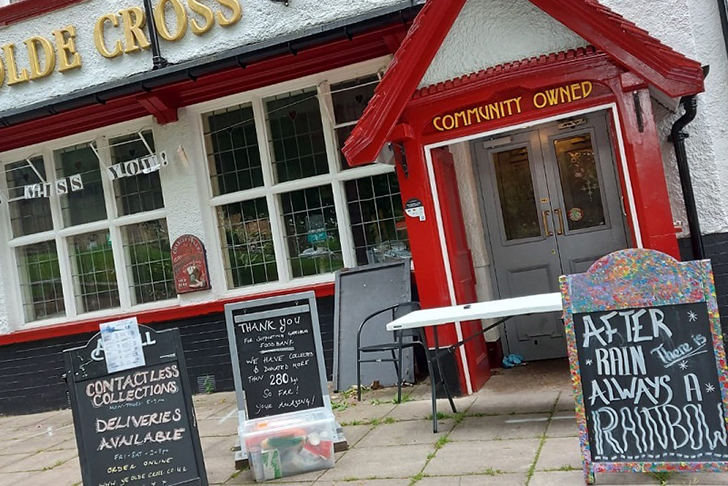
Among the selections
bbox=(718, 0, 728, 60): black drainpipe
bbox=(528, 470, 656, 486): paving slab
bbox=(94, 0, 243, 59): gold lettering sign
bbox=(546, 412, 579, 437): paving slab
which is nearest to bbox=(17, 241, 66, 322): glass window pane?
bbox=(94, 0, 243, 59): gold lettering sign

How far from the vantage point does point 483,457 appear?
446 cm

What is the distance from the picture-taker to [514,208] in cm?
727

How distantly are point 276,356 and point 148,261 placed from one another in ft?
13.7

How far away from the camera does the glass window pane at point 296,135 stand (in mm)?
7883

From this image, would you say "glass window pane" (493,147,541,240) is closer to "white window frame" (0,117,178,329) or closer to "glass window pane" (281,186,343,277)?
"glass window pane" (281,186,343,277)

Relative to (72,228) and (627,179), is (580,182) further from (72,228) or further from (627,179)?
(72,228)

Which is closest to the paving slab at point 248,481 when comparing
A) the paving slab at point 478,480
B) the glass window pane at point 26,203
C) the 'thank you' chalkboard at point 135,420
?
the 'thank you' chalkboard at point 135,420

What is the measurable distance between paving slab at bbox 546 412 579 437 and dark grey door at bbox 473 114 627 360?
207 centimetres

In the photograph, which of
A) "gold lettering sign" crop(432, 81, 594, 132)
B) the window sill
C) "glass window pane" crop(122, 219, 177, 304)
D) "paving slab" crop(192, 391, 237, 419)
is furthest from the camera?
"glass window pane" crop(122, 219, 177, 304)

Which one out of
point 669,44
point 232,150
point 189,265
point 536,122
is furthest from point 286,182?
point 669,44

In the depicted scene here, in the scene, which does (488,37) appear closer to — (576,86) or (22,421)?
(576,86)

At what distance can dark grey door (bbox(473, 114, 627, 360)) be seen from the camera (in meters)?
6.91

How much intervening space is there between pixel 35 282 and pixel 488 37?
694 cm

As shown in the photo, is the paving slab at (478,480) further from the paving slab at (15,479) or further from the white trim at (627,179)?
the paving slab at (15,479)
